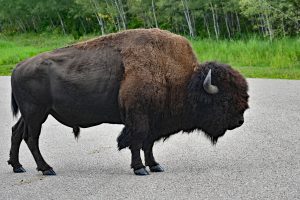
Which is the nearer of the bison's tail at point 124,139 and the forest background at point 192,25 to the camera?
the bison's tail at point 124,139

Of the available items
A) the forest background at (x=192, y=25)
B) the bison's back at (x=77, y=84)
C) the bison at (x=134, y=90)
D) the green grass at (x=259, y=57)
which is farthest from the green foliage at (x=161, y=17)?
the bison's back at (x=77, y=84)

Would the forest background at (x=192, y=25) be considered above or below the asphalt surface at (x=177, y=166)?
below

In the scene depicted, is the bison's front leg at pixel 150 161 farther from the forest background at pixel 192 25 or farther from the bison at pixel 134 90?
the forest background at pixel 192 25

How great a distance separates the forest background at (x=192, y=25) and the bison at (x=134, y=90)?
2461 mm

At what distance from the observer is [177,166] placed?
7.68m

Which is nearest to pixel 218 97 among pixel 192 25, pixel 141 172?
pixel 141 172

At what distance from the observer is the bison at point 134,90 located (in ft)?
23.7

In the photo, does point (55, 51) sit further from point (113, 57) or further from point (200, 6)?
point (200, 6)

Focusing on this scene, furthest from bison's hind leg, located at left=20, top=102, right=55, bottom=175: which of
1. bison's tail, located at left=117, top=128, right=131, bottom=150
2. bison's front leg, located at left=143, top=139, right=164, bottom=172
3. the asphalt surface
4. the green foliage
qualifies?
the green foliage

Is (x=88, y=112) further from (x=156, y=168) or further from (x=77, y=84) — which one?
(x=156, y=168)

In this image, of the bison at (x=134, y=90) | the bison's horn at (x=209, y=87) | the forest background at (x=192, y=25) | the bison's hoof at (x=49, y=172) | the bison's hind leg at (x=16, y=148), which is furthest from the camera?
the forest background at (x=192, y=25)

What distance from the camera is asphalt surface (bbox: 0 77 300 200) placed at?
21.1ft

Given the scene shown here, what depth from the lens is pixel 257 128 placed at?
10.2m

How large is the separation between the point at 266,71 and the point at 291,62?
150 centimetres
